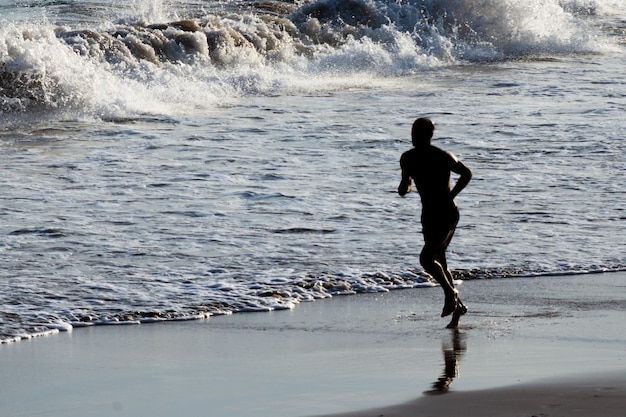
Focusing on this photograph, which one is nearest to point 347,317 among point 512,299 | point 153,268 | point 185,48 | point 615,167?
A: point 512,299

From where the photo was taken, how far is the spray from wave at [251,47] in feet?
58.3

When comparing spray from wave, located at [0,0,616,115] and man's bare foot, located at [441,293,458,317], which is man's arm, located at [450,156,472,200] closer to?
man's bare foot, located at [441,293,458,317]

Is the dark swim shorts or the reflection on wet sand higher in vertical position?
the dark swim shorts

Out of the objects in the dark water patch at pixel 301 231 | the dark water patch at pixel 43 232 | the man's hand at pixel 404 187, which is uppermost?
the man's hand at pixel 404 187

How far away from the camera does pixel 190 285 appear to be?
28.0ft

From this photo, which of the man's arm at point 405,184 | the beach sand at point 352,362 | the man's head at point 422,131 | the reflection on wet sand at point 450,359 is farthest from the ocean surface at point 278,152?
the man's head at point 422,131

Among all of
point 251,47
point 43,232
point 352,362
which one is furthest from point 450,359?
point 251,47

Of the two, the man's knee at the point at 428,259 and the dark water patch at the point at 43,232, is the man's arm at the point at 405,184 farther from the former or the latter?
the dark water patch at the point at 43,232

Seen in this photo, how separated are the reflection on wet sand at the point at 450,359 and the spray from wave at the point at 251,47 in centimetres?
1072

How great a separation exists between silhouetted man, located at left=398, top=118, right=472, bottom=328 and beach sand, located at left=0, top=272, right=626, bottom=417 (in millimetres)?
391

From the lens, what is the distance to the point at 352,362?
21.2 ft

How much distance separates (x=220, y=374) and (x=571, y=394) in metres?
1.84

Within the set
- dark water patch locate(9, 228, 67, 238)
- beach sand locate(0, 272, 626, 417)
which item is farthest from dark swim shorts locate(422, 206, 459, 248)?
dark water patch locate(9, 228, 67, 238)

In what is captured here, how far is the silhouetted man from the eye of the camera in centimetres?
719
